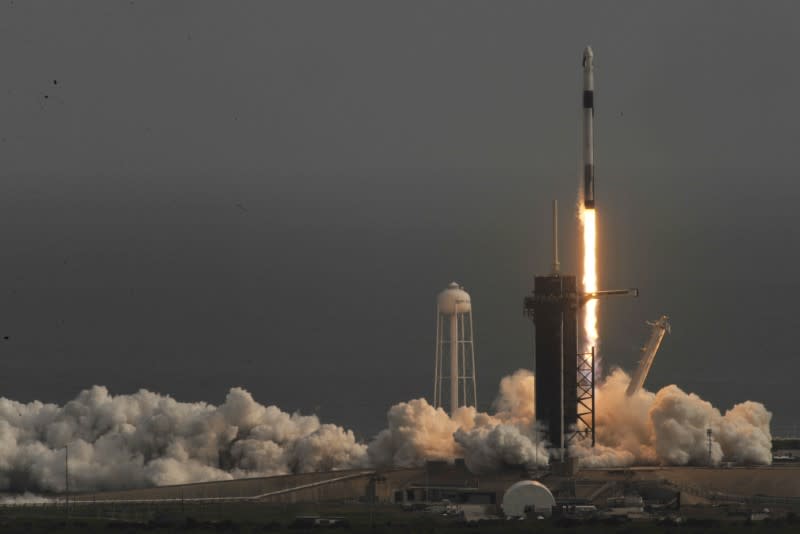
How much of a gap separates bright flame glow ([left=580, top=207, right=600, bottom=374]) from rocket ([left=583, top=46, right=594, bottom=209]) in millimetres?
767

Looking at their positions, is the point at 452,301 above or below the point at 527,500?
above

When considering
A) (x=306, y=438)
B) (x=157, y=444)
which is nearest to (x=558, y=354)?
(x=306, y=438)

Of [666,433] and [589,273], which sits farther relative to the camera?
[589,273]

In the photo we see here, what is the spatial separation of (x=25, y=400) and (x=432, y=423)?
8707cm

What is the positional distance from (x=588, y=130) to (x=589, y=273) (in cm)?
700

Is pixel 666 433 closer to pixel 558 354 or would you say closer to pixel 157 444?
pixel 558 354

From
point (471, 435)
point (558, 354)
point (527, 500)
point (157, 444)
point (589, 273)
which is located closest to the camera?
point (527, 500)

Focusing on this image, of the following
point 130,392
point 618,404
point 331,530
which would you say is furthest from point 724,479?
point 130,392

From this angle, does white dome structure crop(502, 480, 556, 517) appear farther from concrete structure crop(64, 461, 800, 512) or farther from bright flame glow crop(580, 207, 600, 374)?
bright flame glow crop(580, 207, 600, 374)

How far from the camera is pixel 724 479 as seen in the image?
96.5 meters

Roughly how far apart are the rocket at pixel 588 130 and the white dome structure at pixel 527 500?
51.9 ft

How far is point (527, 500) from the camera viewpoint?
8669 cm

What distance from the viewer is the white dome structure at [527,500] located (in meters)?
86.3

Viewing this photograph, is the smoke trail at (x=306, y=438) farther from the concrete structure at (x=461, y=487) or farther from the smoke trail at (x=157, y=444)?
the concrete structure at (x=461, y=487)
